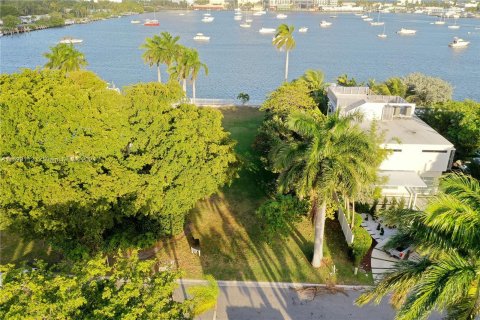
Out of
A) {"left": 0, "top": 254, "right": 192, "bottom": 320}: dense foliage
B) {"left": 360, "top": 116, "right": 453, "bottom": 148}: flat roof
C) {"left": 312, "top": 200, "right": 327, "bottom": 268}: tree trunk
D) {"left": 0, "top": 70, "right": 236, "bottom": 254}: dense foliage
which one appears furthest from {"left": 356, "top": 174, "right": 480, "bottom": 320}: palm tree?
{"left": 360, "top": 116, "right": 453, "bottom": 148}: flat roof

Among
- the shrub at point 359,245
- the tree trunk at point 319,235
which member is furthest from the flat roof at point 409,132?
the tree trunk at point 319,235

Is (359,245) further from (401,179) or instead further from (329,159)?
(401,179)

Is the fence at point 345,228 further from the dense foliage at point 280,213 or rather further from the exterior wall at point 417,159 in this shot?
the exterior wall at point 417,159

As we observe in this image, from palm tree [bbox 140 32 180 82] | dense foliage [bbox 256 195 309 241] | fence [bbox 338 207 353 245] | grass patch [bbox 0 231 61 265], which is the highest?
palm tree [bbox 140 32 180 82]

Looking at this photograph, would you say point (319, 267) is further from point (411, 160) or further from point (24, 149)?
point (24, 149)

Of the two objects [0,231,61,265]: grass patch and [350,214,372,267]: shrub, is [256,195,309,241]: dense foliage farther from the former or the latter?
[0,231,61,265]: grass patch

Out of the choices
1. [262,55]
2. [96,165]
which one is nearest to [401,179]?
[96,165]

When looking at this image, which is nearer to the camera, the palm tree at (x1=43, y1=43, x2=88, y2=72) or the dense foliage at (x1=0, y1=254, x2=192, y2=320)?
the dense foliage at (x1=0, y1=254, x2=192, y2=320)
